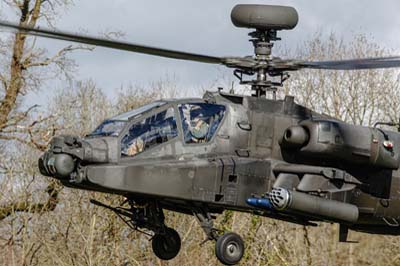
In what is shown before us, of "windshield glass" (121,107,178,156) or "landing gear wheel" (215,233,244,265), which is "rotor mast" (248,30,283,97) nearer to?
"windshield glass" (121,107,178,156)

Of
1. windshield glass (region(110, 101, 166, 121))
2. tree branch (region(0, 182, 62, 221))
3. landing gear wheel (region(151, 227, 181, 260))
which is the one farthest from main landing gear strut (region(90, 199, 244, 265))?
tree branch (region(0, 182, 62, 221))

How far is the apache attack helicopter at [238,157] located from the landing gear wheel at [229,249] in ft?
0.04

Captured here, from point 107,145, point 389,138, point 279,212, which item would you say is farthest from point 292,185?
point 107,145

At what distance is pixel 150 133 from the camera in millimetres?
15125

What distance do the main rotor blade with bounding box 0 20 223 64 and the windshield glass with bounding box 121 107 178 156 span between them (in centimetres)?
85

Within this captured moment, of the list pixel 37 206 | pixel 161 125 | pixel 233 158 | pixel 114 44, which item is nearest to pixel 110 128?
pixel 161 125

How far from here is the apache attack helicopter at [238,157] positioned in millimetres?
14781

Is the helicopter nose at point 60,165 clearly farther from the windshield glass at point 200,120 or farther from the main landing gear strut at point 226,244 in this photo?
the main landing gear strut at point 226,244

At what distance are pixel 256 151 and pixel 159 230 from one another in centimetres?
177

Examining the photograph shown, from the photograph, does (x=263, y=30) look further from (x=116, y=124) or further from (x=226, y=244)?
(x=226, y=244)

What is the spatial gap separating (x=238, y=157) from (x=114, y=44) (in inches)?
94.2

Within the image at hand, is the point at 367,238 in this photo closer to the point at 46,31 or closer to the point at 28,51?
the point at 46,31

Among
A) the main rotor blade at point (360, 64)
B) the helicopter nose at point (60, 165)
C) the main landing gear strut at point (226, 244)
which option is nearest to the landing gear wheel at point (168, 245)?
the main landing gear strut at point (226, 244)

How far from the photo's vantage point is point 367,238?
59.6ft
